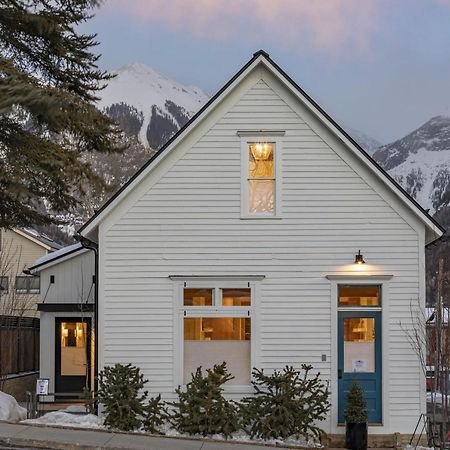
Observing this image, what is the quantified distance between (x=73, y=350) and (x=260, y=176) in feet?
30.0

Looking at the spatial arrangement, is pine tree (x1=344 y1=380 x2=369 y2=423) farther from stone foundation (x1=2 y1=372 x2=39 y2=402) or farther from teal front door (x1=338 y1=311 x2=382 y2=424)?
stone foundation (x1=2 y1=372 x2=39 y2=402)

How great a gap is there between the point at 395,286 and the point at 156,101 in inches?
7227

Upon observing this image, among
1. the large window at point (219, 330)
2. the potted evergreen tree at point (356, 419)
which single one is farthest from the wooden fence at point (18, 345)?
the potted evergreen tree at point (356, 419)

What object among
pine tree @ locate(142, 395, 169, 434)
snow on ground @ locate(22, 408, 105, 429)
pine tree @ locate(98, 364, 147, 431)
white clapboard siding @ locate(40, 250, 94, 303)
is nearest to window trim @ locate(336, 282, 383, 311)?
pine tree @ locate(142, 395, 169, 434)

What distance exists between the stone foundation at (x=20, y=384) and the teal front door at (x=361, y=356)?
9.85 m

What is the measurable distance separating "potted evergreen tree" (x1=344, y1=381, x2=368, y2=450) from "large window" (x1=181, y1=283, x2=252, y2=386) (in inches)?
83.0

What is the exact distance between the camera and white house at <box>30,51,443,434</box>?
1477 centimetres

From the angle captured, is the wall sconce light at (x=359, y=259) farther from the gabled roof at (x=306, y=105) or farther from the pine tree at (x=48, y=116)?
the pine tree at (x=48, y=116)

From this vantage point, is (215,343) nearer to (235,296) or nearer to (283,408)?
(235,296)

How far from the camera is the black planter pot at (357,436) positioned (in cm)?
1410

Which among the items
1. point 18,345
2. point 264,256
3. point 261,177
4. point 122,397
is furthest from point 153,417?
point 18,345

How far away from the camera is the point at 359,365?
14.9m

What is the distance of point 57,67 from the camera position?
58.9 feet

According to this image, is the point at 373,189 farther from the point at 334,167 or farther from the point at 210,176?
the point at 210,176
